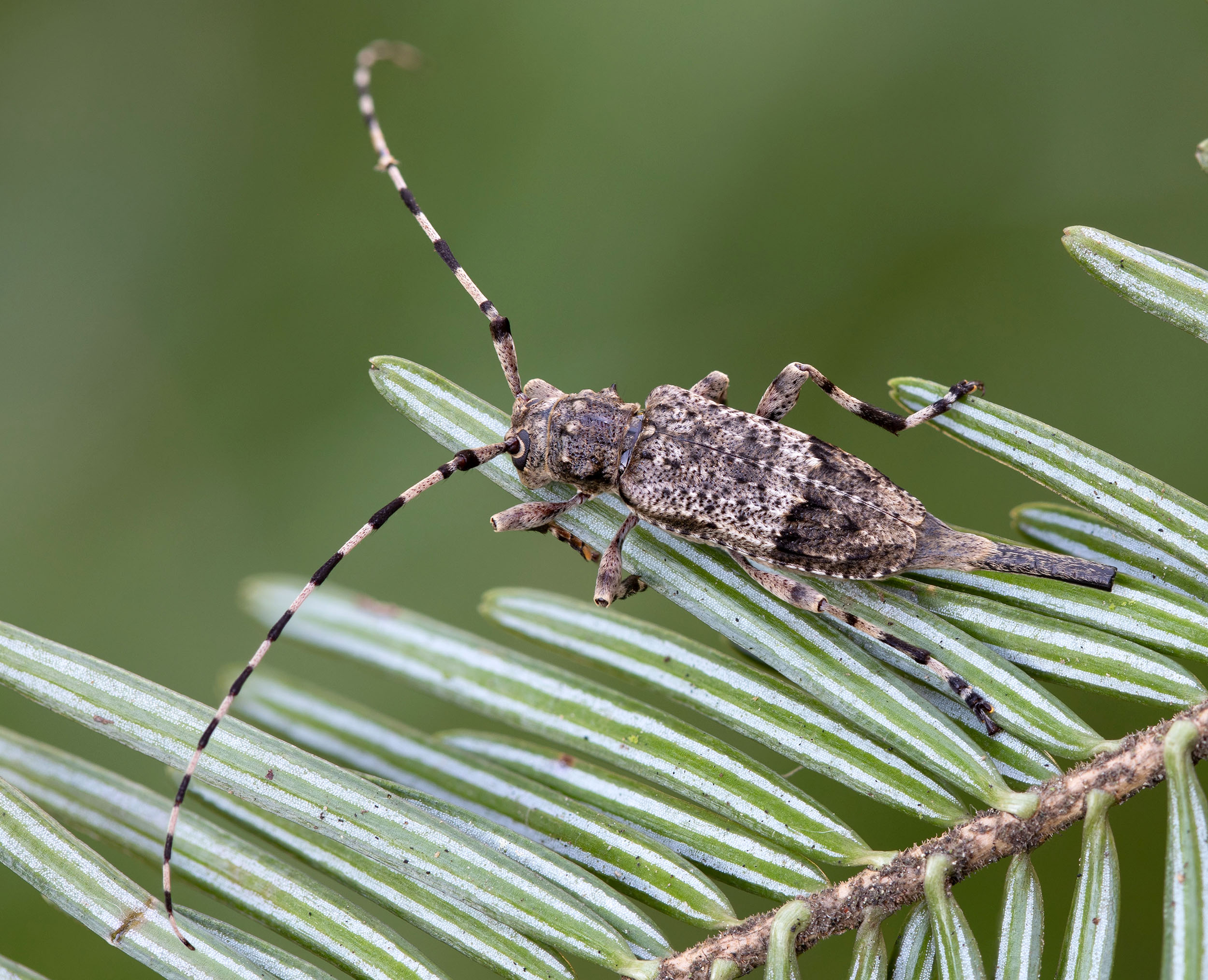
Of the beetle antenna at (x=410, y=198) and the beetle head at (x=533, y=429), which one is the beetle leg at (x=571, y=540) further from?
the beetle antenna at (x=410, y=198)

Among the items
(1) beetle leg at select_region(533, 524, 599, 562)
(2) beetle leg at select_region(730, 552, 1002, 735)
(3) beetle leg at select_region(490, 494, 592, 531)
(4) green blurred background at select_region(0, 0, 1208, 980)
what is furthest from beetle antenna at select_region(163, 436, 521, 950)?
(4) green blurred background at select_region(0, 0, 1208, 980)

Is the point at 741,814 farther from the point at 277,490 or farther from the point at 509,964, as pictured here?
the point at 277,490

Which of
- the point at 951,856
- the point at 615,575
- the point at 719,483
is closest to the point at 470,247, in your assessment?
the point at 719,483

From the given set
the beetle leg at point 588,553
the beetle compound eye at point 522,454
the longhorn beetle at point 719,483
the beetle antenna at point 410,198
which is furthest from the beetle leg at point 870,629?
the beetle antenna at point 410,198

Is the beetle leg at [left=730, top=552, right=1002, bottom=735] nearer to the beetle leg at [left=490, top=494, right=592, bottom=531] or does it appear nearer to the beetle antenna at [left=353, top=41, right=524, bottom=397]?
the beetle leg at [left=490, top=494, right=592, bottom=531]

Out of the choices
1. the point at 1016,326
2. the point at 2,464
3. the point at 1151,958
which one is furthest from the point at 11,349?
the point at 1151,958

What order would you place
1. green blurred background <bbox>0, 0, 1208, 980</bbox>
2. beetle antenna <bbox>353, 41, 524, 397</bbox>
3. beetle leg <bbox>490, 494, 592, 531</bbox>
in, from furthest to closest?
1. green blurred background <bbox>0, 0, 1208, 980</bbox>
2. beetle antenna <bbox>353, 41, 524, 397</bbox>
3. beetle leg <bbox>490, 494, 592, 531</bbox>

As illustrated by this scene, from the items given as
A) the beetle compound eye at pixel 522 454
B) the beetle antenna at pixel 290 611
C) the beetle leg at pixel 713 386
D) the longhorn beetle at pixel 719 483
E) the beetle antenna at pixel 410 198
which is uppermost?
the beetle leg at pixel 713 386
